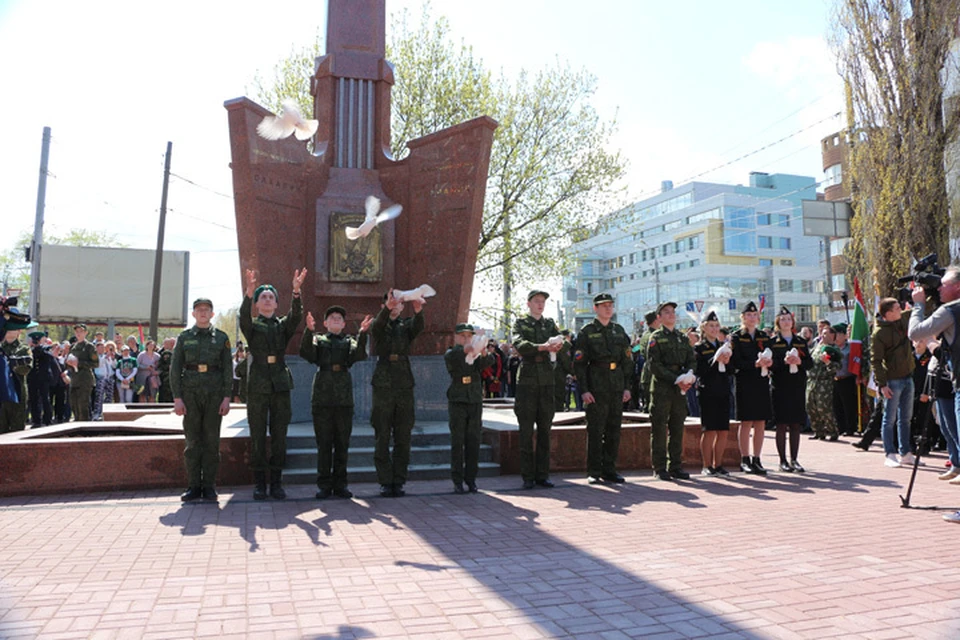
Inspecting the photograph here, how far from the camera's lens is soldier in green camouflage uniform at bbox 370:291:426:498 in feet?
23.6

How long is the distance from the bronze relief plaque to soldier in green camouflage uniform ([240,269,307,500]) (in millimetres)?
2787

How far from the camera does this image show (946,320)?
599cm

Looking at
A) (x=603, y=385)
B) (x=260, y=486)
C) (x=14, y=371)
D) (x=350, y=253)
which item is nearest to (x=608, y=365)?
(x=603, y=385)

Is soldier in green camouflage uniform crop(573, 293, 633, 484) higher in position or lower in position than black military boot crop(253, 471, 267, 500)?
higher

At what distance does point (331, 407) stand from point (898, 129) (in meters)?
17.0

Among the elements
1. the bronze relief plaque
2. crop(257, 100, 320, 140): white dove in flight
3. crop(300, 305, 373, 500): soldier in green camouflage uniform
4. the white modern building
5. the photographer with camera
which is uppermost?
the white modern building

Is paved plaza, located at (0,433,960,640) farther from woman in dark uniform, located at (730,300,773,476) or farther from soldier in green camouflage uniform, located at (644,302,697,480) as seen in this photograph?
woman in dark uniform, located at (730,300,773,476)

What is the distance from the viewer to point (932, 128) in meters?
17.6

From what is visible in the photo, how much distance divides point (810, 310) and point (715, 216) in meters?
12.1

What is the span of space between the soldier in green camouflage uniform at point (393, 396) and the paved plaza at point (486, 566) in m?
0.32

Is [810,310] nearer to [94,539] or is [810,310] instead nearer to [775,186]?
[775,186]

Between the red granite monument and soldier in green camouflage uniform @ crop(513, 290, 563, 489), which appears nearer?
soldier in green camouflage uniform @ crop(513, 290, 563, 489)

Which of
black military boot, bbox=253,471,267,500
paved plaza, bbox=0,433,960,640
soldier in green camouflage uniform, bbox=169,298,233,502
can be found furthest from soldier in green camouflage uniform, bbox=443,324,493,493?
soldier in green camouflage uniform, bbox=169,298,233,502

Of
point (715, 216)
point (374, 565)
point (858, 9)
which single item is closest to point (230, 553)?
point (374, 565)
